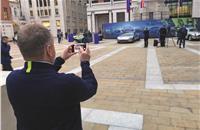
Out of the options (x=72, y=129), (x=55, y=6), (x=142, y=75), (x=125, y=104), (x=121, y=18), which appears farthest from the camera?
(x=55, y=6)

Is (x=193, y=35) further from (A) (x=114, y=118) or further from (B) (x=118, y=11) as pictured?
(B) (x=118, y=11)

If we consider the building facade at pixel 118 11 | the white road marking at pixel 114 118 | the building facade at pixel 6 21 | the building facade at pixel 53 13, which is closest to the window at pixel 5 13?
→ the building facade at pixel 6 21

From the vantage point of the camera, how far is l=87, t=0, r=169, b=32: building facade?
40.4 meters

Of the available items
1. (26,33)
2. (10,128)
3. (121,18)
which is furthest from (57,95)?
(121,18)

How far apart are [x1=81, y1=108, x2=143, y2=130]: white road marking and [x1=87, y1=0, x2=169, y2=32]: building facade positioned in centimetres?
3694

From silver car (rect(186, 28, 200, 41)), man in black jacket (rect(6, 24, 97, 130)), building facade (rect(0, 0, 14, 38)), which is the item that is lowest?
silver car (rect(186, 28, 200, 41))

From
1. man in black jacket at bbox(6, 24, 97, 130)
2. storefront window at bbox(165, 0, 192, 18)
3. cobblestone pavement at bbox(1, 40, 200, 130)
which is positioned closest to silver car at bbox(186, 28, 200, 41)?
cobblestone pavement at bbox(1, 40, 200, 130)

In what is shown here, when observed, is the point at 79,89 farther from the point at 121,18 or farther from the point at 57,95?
the point at 121,18

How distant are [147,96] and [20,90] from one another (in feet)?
12.6

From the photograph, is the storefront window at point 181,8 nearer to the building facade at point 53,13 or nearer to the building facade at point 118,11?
the building facade at point 118,11

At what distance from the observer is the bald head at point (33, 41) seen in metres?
1.39

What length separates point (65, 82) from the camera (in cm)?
140

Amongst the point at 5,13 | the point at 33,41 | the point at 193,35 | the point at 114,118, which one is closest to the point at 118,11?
the point at 5,13

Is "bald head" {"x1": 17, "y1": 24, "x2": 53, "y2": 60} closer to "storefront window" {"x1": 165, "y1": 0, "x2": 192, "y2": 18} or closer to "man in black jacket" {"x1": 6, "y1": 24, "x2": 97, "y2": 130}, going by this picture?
"man in black jacket" {"x1": 6, "y1": 24, "x2": 97, "y2": 130}
